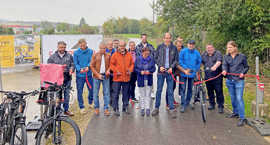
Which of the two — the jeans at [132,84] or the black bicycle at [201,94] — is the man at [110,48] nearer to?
the jeans at [132,84]

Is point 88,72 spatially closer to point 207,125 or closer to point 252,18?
point 207,125

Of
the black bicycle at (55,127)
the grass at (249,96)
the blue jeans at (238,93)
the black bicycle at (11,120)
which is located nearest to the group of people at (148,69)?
the blue jeans at (238,93)

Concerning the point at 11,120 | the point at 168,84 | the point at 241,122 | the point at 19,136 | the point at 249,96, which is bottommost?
the point at 241,122

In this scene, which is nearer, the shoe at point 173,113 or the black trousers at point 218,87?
the shoe at point 173,113

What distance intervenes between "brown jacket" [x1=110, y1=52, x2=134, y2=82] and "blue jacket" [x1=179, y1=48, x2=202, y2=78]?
1385mm

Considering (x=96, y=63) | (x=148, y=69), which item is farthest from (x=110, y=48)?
(x=148, y=69)

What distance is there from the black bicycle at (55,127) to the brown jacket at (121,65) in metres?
1.82

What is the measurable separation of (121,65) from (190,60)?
183 centimetres

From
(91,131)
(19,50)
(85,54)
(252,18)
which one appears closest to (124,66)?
(85,54)

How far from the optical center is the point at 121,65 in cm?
666

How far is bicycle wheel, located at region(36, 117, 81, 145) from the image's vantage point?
4.45 meters

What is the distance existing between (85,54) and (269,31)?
881 centimetres

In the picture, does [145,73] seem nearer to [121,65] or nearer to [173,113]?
[121,65]

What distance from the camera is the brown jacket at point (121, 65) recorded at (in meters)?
6.66
